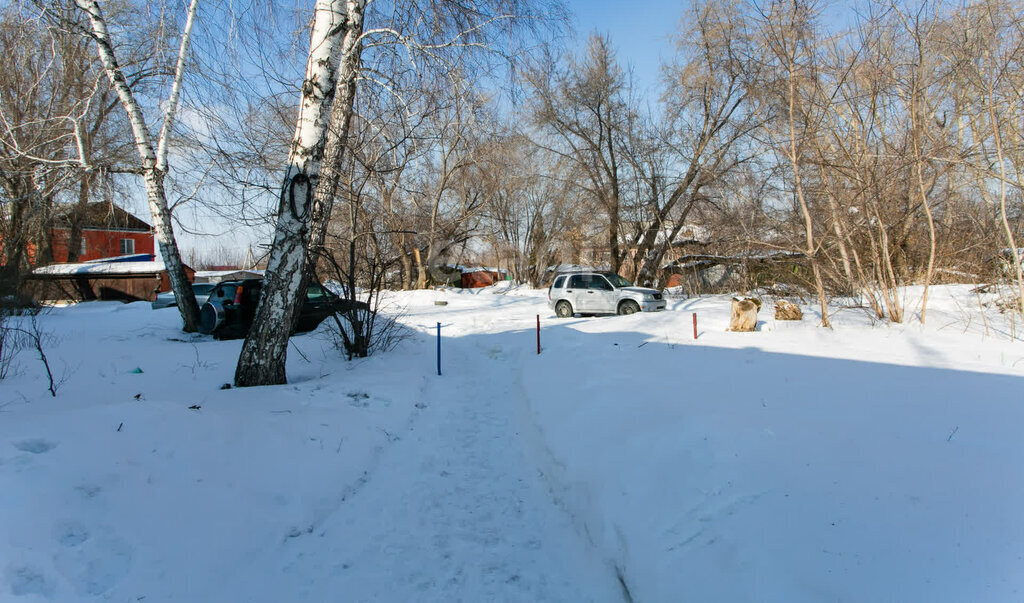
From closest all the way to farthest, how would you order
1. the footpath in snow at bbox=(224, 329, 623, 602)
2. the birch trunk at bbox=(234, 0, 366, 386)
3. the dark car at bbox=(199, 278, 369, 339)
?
the footpath in snow at bbox=(224, 329, 623, 602)
the birch trunk at bbox=(234, 0, 366, 386)
the dark car at bbox=(199, 278, 369, 339)

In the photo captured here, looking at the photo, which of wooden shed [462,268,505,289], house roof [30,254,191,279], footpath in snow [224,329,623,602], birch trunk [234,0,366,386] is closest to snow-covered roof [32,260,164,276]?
house roof [30,254,191,279]

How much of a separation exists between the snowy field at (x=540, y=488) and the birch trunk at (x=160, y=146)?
14.9ft

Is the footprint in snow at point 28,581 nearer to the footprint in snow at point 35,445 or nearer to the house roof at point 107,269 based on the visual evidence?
the footprint in snow at point 35,445

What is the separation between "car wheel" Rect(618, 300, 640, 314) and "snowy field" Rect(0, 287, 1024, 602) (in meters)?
9.27

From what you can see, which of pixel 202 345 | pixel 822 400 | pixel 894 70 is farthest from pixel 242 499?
pixel 894 70

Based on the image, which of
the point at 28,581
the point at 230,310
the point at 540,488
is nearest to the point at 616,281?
the point at 230,310

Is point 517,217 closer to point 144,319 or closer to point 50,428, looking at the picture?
point 144,319

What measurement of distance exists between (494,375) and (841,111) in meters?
9.10

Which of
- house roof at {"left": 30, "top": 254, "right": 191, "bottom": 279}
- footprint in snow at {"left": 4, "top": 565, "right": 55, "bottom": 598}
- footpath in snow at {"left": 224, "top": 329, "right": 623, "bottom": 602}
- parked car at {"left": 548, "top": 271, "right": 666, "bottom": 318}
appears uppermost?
house roof at {"left": 30, "top": 254, "right": 191, "bottom": 279}

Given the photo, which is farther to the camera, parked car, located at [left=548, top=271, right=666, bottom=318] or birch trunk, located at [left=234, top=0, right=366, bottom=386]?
parked car, located at [left=548, top=271, right=666, bottom=318]

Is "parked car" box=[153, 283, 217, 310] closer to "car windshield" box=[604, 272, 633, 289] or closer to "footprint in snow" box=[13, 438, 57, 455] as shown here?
"car windshield" box=[604, 272, 633, 289]

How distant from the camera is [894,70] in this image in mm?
8688

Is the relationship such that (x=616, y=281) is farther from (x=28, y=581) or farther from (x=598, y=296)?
(x=28, y=581)

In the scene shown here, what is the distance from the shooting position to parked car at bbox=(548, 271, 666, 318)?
15727 mm
